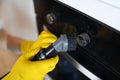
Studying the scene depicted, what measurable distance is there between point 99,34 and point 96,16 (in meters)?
0.05

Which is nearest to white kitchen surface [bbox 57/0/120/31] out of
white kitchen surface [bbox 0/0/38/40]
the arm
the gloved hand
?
the gloved hand

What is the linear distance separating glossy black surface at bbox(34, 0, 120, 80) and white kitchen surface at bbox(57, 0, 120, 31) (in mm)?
15

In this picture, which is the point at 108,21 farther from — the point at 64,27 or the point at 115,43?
the point at 64,27

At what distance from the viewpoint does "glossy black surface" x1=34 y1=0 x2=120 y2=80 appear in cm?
42

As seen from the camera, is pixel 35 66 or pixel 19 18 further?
pixel 19 18

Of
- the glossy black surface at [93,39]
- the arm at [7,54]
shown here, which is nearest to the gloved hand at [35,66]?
the glossy black surface at [93,39]

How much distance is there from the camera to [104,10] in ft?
1.29

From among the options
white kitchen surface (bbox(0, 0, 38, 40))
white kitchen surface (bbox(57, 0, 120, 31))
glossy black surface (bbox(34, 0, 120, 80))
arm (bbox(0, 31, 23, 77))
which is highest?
white kitchen surface (bbox(57, 0, 120, 31))

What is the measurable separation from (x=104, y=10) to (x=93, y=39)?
9cm

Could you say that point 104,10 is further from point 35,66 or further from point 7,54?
point 7,54

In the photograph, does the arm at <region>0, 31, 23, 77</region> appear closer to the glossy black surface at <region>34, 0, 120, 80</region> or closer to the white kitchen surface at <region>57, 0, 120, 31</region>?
the glossy black surface at <region>34, 0, 120, 80</region>

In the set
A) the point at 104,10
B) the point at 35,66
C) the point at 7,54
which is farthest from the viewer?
the point at 7,54

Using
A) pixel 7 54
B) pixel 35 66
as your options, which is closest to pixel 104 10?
pixel 35 66

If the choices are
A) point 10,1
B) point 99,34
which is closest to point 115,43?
point 99,34
